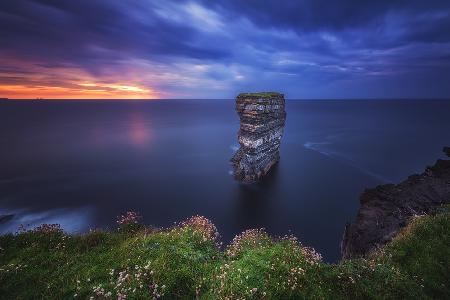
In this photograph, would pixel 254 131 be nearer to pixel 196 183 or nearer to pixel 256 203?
pixel 256 203

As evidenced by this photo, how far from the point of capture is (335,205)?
128 feet

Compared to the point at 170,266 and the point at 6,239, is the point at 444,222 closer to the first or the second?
the point at 170,266

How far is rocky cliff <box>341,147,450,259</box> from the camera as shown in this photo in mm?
16406

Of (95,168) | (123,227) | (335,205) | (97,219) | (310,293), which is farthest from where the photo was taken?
(95,168)

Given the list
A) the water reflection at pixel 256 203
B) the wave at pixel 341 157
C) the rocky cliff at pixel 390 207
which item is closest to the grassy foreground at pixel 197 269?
the rocky cliff at pixel 390 207

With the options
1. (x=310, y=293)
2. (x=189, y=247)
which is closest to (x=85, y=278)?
(x=189, y=247)

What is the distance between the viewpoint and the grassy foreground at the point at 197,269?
301 inches

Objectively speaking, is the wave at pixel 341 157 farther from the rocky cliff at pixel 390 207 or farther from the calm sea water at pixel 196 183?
the rocky cliff at pixel 390 207

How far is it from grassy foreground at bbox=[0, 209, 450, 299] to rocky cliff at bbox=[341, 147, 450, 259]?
498 cm

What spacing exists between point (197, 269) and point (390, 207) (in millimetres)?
17008

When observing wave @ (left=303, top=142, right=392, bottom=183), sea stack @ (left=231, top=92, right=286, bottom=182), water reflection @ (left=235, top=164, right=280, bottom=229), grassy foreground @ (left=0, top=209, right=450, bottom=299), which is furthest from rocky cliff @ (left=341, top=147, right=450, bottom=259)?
wave @ (left=303, top=142, right=392, bottom=183)

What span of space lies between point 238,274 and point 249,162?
41.5 meters

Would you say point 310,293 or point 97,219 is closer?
point 310,293

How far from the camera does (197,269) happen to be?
352 inches
